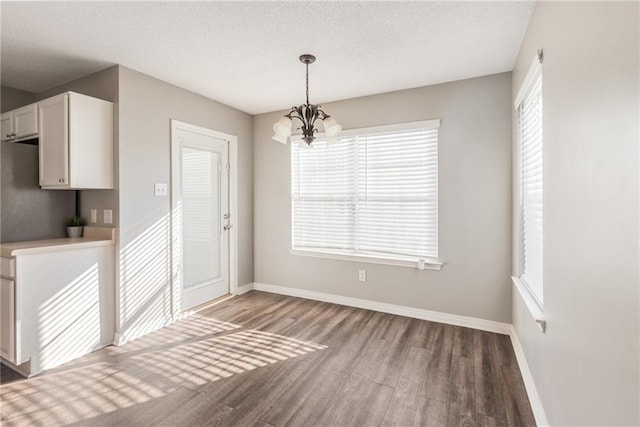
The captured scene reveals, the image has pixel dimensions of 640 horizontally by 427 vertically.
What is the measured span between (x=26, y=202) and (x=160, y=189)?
1197 millimetres

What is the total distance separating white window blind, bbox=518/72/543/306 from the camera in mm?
2086

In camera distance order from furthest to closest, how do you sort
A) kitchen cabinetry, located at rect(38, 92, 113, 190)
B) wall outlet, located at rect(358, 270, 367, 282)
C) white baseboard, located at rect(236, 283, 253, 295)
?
white baseboard, located at rect(236, 283, 253, 295), wall outlet, located at rect(358, 270, 367, 282), kitchen cabinetry, located at rect(38, 92, 113, 190)

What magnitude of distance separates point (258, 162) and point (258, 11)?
2.57 metres

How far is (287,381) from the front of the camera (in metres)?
2.29

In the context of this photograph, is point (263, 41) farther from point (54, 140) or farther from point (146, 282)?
point (146, 282)

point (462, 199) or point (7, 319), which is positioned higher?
point (462, 199)

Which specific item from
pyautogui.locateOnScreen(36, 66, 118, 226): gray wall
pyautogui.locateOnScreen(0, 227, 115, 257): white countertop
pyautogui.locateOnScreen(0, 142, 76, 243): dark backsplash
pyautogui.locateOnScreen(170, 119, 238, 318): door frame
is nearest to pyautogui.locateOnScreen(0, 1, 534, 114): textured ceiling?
pyautogui.locateOnScreen(36, 66, 118, 226): gray wall

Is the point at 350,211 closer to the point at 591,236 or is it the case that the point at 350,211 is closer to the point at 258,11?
the point at 258,11

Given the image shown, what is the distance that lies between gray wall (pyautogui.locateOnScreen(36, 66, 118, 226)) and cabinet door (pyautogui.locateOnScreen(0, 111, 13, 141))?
1.92 ft

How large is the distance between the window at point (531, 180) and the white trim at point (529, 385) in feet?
1.78

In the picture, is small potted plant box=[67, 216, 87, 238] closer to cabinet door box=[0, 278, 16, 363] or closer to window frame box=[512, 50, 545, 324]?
cabinet door box=[0, 278, 16, 363]

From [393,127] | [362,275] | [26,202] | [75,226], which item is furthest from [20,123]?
[362,275]

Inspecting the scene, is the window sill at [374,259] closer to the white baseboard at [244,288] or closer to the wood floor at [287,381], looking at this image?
the wood floor at [287,381]

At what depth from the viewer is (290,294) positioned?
4336 mm
